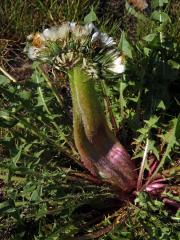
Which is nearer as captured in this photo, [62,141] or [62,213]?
[62,213]

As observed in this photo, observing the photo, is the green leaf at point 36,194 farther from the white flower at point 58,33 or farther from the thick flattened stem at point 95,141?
the white flower at point 58,33

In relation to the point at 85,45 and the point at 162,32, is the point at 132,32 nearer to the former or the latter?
the point at 162,32

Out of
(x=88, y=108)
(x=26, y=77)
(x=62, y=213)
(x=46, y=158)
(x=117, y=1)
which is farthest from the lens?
(x=117, y=1)

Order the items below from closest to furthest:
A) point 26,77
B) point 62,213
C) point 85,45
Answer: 1. point 85,45
2. point 62,213
3. point 26,77

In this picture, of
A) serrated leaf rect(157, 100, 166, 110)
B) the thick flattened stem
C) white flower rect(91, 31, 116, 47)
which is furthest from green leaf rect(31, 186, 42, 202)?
serrated leaf rect(157, 100, 166, 110)

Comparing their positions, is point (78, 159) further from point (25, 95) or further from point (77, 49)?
point (77, 49)

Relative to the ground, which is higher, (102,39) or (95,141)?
(102,39)

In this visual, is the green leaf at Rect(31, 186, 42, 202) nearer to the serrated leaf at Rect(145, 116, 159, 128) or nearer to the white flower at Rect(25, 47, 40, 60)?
the white flower at Rect(25, 47, 40, 60)

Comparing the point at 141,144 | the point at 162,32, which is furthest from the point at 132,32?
the point at 141,144

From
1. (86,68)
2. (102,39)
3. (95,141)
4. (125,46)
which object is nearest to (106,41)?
(102,39)
